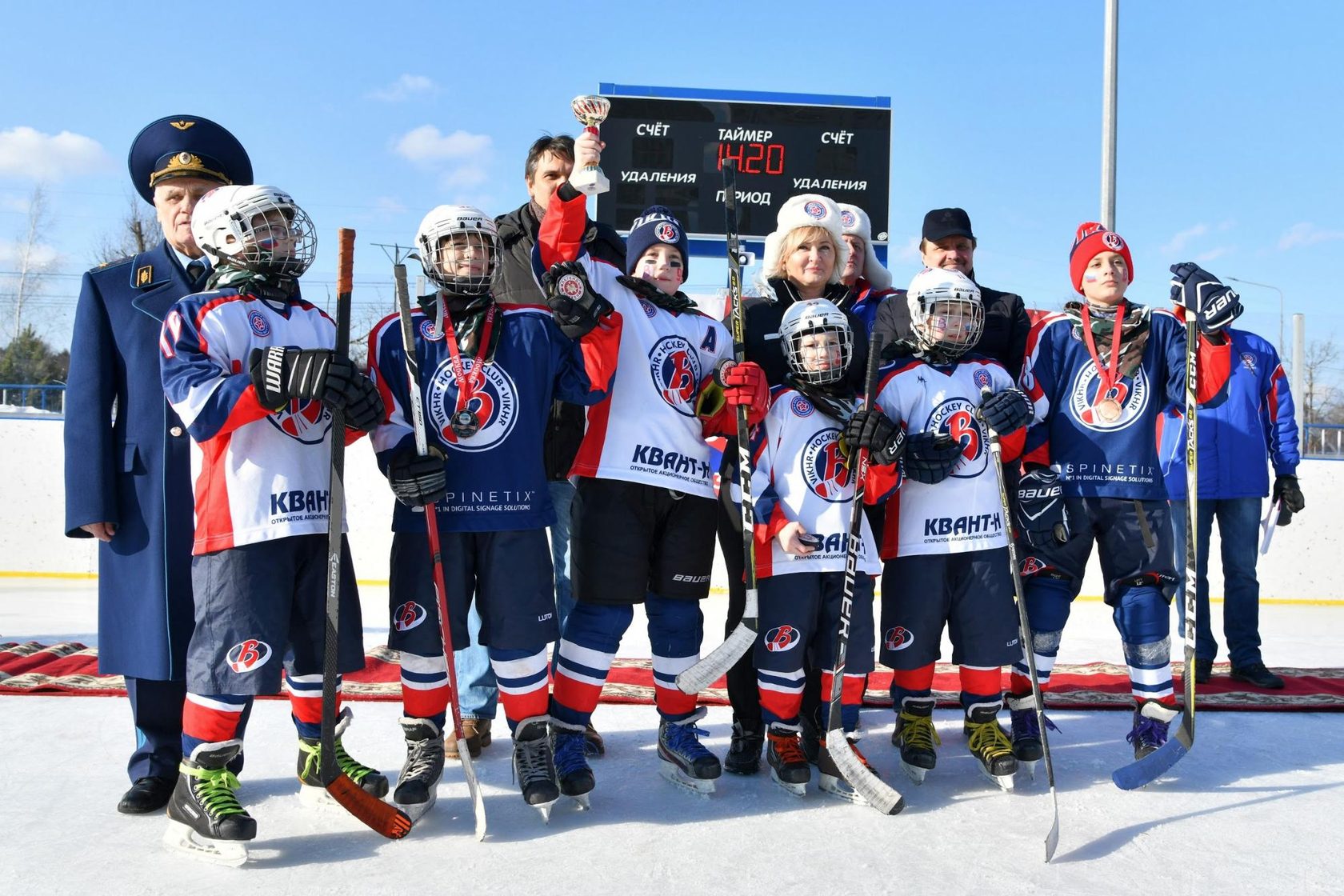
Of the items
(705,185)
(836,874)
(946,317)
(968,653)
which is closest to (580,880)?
(836,874)

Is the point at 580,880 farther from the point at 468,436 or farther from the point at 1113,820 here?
the point at 1113,820

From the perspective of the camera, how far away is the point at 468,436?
7.19 feet

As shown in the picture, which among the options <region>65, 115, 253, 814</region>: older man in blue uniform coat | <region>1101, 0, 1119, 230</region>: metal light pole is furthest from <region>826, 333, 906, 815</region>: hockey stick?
<region>1101, 0, 1119, 230</region>: metal light pole

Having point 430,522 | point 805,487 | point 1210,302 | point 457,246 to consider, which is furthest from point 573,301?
point 1210,302

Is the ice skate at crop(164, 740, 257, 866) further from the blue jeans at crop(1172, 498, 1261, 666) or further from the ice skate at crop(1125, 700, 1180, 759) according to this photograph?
the blue jeans at crop(1172, 498, 1261, 666)

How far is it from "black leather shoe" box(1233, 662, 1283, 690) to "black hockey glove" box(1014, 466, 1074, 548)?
4.94ft

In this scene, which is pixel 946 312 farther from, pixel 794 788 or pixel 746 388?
pixel 794 788

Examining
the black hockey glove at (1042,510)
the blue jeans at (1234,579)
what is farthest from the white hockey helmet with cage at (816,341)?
the blue jeans at (1234,579)

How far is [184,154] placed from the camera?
2279 millimetres

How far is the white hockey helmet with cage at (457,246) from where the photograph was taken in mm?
2205

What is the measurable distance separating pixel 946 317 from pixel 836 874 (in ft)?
4.32

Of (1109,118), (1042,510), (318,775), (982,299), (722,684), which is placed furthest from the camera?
(1109,118)

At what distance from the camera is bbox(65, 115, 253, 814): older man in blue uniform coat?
2.16m

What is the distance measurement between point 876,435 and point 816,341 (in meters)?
0.29
